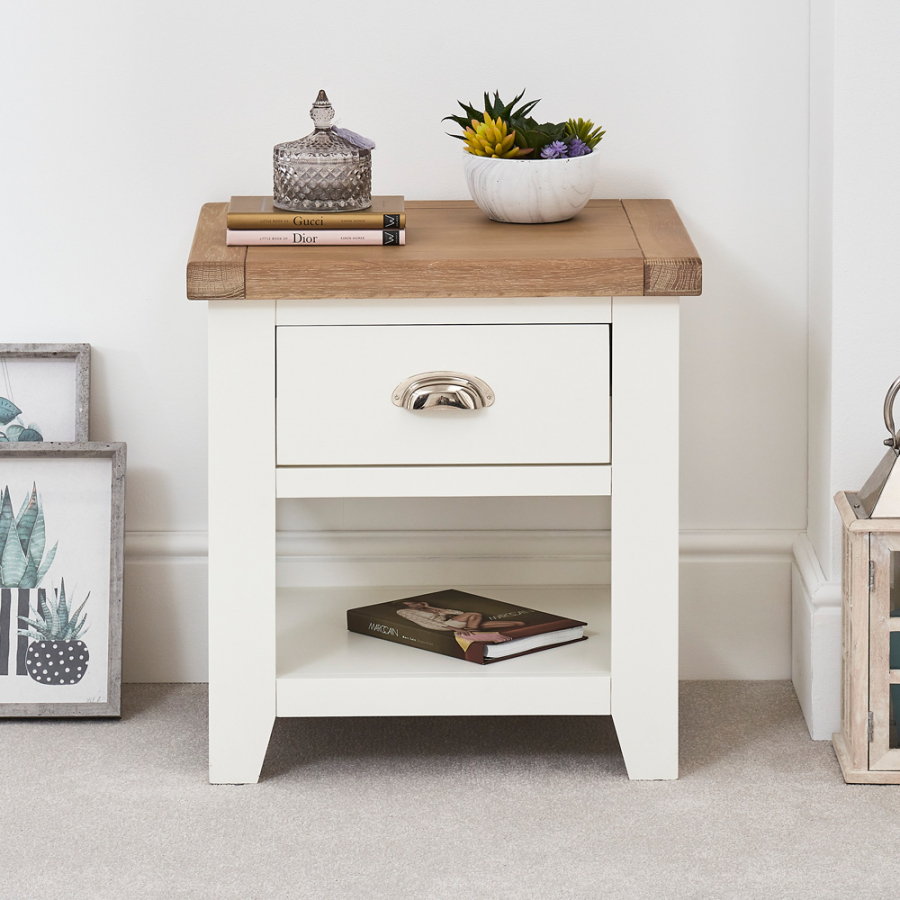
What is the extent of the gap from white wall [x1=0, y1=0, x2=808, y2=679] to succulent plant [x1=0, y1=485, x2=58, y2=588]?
0.14m

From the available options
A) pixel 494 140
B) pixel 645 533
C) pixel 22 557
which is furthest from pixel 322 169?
pixel 22 557

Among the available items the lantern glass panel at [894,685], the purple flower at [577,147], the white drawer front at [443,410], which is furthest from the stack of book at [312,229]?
the lantern glass panel at [894,685]

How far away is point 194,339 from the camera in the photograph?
158 cm

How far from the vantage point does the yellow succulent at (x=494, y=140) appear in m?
1.36

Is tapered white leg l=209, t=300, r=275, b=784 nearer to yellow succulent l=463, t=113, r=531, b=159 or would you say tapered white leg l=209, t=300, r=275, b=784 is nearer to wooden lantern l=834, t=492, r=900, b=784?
yellow succulent l=463, t=113, r=531, b=159

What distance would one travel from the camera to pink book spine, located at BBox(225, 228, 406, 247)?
126 centimetres

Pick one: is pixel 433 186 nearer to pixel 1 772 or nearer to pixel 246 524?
pixel 246 524

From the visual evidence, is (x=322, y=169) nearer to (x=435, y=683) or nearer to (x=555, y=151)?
(x=555, y=151)

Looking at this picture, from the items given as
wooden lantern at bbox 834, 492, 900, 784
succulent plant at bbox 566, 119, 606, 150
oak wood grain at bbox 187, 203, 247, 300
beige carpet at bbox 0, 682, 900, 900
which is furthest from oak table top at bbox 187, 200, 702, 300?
beige carpet at bbox 0, 682, 900, 900

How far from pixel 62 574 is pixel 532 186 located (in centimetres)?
77

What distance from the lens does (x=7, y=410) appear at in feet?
5.15

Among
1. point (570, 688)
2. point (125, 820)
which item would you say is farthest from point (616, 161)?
point (125, 820)

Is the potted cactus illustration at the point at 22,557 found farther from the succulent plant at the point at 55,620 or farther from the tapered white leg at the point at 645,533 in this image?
the tapered white leg at the point at 645,533

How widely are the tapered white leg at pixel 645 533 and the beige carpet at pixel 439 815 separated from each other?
A: 8cm
